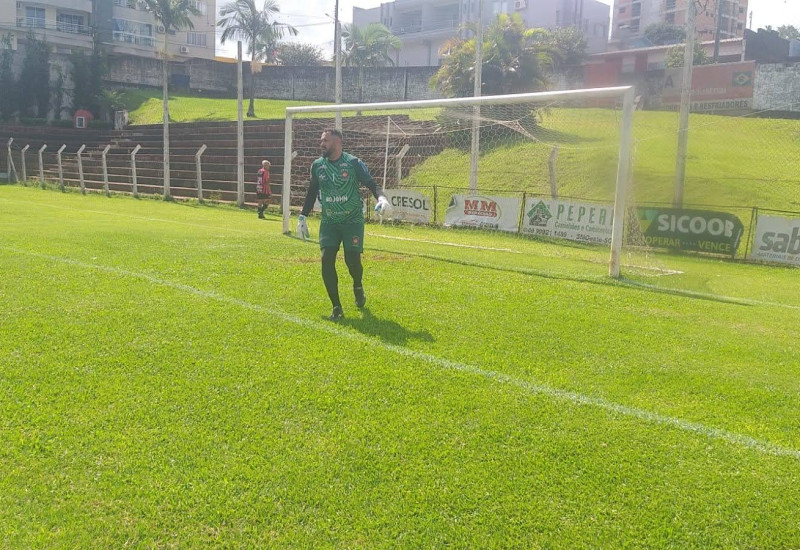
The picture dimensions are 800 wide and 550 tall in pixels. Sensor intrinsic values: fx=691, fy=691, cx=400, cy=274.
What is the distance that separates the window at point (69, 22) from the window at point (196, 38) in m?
9.65

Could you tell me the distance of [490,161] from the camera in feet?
74.3

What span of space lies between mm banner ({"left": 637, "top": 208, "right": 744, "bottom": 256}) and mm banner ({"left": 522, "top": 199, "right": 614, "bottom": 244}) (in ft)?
2.55

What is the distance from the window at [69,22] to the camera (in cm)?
5512

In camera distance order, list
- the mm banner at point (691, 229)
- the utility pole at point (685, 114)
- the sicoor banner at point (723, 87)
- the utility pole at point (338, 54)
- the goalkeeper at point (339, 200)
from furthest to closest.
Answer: the sicoor banner at point (723, 87) < the utility pole at point (338, 54) < the utility pole at point (685, 114) < the mm banner at point (691, 229) < the goalkeeper at point (339, 200)

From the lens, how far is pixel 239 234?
1356cm

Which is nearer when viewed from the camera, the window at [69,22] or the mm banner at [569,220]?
A: the mm banner at [569,220]

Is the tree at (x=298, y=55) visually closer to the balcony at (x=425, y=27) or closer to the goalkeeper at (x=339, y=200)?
the balcony at (x=425, y=27)

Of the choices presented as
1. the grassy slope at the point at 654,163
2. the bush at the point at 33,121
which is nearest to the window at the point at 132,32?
the bush at the point at 33,121

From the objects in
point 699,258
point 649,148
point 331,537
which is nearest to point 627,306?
point 331,537

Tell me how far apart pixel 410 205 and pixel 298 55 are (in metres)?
52.7

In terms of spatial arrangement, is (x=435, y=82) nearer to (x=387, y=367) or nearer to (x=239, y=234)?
(x=239, y=234)

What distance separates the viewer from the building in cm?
6172

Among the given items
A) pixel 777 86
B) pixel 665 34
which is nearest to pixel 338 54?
pixel 777 86

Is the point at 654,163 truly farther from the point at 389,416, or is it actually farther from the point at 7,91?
the point at 7,91
